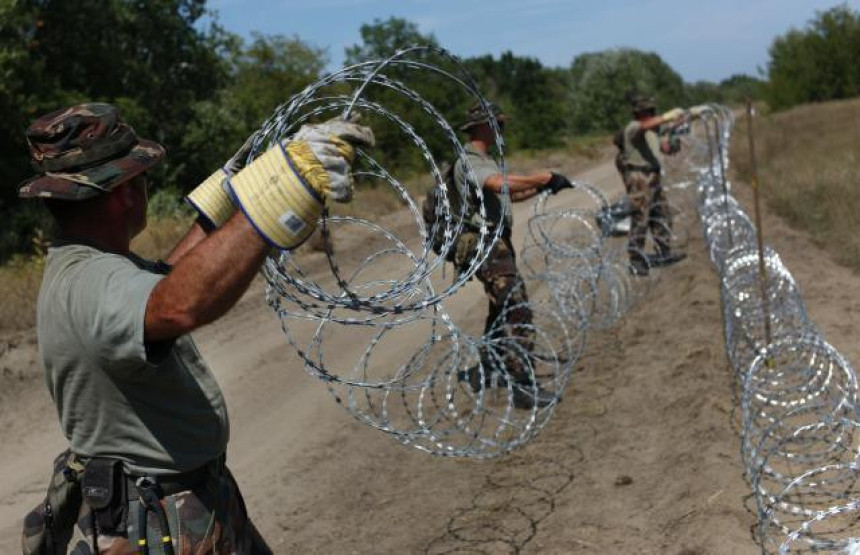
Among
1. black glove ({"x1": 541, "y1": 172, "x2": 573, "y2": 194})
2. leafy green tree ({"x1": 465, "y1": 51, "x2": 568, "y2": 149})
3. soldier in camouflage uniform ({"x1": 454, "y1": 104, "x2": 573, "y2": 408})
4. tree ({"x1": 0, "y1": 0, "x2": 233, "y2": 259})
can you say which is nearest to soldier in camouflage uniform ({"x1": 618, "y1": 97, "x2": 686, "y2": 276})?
soldier in camouflage uniform ({"x1": 454, "y1": 104, "x2": 573, "y2": 408})

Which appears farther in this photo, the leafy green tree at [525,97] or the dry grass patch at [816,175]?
the leafy green tree at [525,97]

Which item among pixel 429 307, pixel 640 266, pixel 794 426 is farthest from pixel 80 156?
pixel 640 266

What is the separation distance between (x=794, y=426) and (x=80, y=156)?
182 inches

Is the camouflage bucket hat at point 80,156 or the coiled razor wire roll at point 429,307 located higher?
the camouflage bucket hat at point 80,156

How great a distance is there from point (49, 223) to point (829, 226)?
1176 cm

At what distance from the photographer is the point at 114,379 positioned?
253 centimetres

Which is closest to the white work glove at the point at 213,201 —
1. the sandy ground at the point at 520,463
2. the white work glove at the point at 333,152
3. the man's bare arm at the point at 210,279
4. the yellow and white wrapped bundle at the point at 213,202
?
the yellow and white wrapped bundle at the point at 213,202

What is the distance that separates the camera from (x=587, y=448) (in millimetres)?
6430

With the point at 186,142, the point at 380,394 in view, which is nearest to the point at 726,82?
the point at 186,142

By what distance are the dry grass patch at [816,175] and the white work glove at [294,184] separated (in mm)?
9901

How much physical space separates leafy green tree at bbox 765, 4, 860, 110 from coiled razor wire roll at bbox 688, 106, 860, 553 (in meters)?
47.8

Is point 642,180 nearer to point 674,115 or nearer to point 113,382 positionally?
point 674,115

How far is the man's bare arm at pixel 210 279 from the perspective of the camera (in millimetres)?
2080

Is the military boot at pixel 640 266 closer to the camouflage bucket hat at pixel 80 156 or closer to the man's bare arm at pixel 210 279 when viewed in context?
the camouflage bucket hat at pixel 80 156
